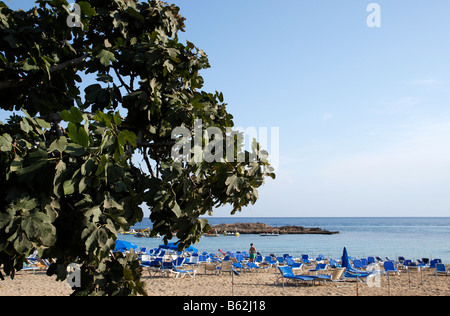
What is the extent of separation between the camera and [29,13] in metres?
5.25

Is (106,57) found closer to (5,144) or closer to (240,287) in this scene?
(5,144)

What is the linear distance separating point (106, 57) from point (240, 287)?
12985 millimetres

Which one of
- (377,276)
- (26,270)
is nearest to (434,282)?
(377,276)

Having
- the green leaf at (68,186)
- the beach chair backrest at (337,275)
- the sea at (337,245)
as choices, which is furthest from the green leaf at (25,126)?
the sea at (337,245)

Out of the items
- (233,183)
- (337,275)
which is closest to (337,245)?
(337,275)

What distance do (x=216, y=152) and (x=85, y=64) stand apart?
258cm

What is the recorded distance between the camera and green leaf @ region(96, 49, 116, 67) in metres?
4.68

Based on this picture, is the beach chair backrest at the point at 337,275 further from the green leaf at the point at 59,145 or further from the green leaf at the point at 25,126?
the green leaf at the point at 59,145

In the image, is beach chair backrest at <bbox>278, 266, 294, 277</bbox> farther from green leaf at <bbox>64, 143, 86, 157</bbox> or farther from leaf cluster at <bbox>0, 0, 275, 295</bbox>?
green leaf at <bbox>64, 143, 86, 157</bbox>

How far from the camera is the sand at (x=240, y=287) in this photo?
45.7 feet

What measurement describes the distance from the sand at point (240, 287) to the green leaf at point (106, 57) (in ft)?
35.4

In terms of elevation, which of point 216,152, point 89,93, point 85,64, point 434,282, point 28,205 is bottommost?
point 434,282

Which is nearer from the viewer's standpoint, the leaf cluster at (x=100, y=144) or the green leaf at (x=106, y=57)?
the leaf cluster at (x=100, y=144)
